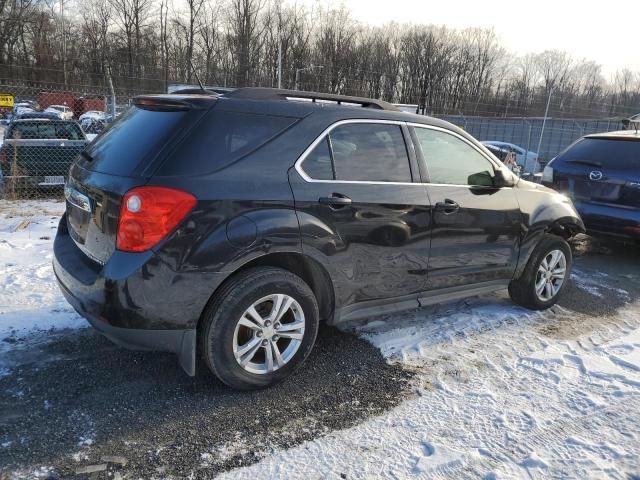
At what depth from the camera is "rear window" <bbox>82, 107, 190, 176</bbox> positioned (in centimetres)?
277

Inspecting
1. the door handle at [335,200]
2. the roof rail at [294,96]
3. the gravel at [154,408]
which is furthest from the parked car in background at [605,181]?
the door handle at [335,200]

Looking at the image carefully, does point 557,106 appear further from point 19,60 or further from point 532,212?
point 19,60

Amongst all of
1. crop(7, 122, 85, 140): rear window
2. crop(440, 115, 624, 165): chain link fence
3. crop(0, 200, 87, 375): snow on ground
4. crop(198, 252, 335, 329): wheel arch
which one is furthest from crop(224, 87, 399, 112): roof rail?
crop(440, 115, 624, 165): chain link fence

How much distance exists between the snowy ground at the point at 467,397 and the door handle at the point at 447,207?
3.29ft

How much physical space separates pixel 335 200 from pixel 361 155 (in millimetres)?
459

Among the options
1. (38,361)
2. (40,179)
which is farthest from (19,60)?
(38,361)

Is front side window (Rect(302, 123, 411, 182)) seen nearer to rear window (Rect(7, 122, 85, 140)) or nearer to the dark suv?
the dark suv

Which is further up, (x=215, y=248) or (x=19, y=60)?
(x=19, y=60)

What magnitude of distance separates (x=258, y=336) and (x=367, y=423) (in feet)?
2.64

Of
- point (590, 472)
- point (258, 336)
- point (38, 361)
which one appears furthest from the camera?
point (38, 361)

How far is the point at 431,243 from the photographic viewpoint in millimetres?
3674

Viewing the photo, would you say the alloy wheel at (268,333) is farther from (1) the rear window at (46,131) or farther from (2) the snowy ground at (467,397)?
(1) the rear window at (46,131)

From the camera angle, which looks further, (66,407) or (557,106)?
(557,106)

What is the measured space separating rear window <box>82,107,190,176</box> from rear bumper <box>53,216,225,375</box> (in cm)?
54
